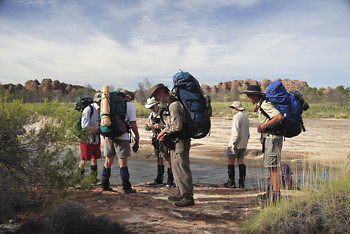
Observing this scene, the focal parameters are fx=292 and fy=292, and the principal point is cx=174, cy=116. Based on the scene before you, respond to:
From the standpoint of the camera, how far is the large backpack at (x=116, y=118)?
5398mm

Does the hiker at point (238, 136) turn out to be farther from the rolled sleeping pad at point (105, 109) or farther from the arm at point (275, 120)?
the rolled sleeping pad at point (105, 109)

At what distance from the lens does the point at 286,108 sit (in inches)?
193

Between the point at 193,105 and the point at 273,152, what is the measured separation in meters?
1.62

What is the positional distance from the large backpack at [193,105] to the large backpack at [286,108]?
113cm

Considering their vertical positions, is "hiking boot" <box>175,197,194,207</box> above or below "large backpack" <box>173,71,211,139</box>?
below

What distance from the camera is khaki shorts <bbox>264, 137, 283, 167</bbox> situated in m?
5.03

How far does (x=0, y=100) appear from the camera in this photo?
3838 mm

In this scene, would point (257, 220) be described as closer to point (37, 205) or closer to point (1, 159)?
point (37, 205)

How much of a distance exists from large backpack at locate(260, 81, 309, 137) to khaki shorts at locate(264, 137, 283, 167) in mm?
157

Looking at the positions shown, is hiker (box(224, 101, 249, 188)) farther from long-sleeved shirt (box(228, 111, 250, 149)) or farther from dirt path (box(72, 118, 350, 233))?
dirt path (box(72, 118, 350, 233))

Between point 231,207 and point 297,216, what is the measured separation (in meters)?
1.46

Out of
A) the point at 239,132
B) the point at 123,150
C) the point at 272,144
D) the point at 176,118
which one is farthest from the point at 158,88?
the point at 239,132

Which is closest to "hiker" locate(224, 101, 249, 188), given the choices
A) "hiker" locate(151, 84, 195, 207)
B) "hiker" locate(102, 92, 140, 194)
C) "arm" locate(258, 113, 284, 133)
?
"arm" locate(258, 113, 284, 133)

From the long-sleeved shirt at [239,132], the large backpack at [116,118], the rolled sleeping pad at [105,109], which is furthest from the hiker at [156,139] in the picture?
the long-sleeved shirt at [239,132]
